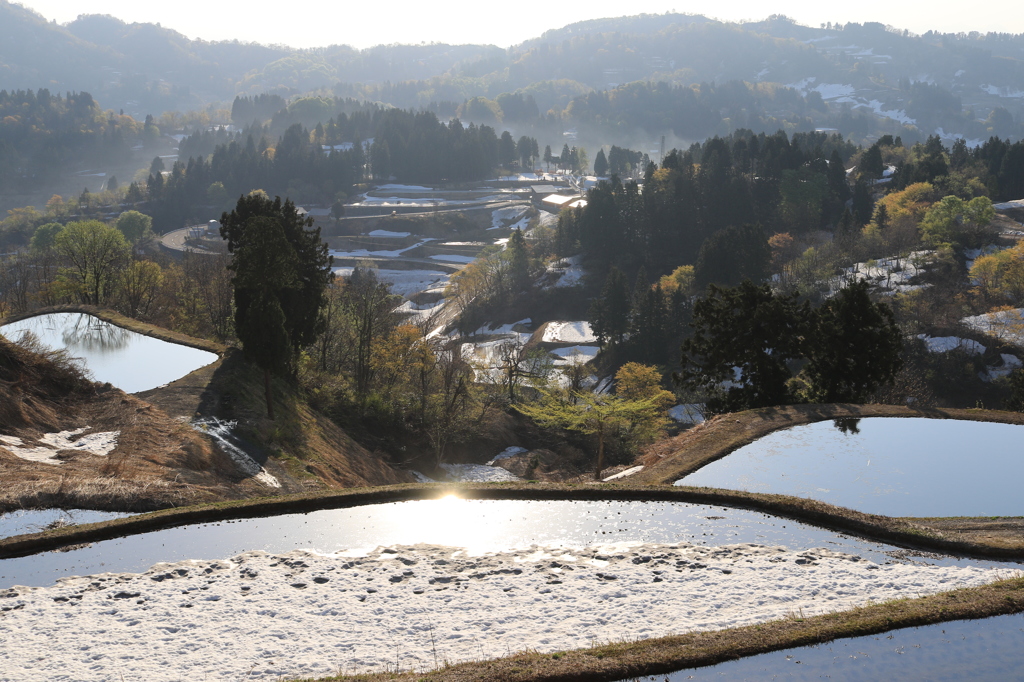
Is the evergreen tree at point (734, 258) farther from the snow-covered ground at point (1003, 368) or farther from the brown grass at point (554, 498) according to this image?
the brown grass at point (554, 498)

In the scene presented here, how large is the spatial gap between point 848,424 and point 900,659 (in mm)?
15118

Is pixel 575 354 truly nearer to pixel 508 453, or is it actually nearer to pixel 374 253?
pixel 508 453

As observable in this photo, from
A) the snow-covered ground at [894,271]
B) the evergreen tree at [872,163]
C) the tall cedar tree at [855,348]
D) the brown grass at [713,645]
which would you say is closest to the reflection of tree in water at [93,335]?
the brown grass at [713,645]

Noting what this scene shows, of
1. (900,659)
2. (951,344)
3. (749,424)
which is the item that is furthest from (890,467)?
(951,344)

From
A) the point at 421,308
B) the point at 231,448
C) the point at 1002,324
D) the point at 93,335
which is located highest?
the point at 93,335

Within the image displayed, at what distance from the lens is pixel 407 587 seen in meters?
12.6

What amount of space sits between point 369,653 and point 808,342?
77.9 ft

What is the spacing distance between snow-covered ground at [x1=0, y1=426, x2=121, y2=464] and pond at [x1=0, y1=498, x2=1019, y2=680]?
216 inches

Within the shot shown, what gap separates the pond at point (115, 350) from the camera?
27438mm

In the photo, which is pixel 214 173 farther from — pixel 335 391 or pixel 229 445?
pixel 229 445

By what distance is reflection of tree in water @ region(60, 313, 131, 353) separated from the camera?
32494mm

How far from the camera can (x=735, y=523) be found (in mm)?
15766

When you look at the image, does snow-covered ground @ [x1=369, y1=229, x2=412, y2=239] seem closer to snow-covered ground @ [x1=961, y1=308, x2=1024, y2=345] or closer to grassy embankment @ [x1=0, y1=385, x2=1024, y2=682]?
snow-covered ground @ [x1=961, y1=308, x2=1024, y2=345]

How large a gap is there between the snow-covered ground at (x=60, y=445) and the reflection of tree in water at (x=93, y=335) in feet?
43.3
